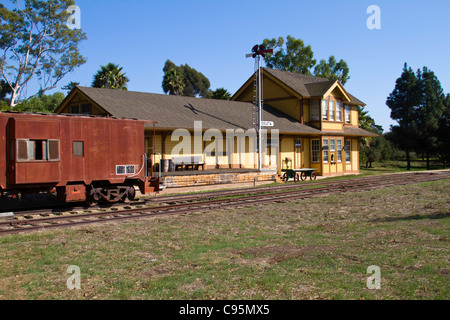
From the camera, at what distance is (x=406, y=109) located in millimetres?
48500

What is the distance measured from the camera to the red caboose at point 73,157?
526 inches

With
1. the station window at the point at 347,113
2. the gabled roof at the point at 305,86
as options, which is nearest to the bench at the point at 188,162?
the gabled roof at the point at 305,86

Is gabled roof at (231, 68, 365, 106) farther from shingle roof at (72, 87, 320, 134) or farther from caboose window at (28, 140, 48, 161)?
caboose window at (28, 140, 48, 161)

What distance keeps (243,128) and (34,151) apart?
16303mm

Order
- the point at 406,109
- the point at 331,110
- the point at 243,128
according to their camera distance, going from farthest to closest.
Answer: the point at 406,109 → the point at 331,110 → the point at 243,128

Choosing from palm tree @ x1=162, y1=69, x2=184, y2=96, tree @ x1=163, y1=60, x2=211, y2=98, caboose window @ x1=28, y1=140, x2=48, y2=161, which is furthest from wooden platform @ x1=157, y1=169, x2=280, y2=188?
tree @ x1=163, y1=60, x2=211, y2=98

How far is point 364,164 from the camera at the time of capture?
188 feet

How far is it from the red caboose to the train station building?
81.5 inches

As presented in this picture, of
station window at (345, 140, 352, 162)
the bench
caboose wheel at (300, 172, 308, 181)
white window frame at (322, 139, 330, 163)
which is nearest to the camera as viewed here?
the bench

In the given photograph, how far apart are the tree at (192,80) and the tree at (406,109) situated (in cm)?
4979

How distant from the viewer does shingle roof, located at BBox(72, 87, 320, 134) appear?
→ 2373 centimetres

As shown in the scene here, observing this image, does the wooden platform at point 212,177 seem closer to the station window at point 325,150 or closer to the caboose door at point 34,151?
the caboose door at point 34,151

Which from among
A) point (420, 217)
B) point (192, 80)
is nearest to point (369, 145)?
point (420, 217)

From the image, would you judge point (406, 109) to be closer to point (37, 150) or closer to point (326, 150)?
point (326, 150)
